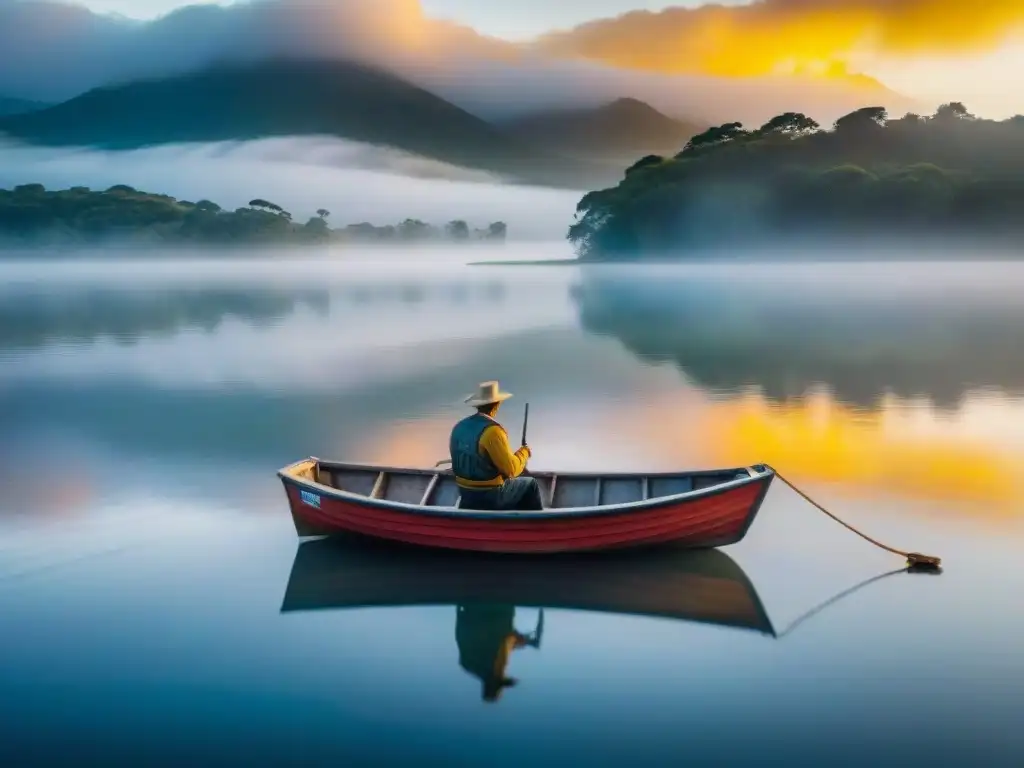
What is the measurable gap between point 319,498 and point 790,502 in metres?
6.89

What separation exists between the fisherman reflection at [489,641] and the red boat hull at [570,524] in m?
0.96

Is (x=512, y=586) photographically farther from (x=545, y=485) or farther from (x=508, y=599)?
(x=545, y=485)

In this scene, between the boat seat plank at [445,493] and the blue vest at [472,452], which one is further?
the boat seat plank at [445,493]

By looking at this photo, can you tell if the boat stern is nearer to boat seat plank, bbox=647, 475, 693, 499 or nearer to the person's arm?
the person's arm

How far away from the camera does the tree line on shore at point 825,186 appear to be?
391ft

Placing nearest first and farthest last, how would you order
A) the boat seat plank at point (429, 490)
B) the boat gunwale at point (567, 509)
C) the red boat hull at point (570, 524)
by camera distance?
the boat gunwale at point (567, 509) < the red boat hull at point (570, 524) < the boat seat plank at point (429, 490)

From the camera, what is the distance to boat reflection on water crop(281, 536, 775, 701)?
946 centimetres

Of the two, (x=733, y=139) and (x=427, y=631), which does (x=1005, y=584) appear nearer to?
(x=427, y=631)

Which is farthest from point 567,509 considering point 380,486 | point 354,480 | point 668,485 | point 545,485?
point 354,480

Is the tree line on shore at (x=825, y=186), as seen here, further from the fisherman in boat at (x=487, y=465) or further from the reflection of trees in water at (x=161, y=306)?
the fisherman in boat at (x=487, y=465)

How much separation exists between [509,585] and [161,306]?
2132 inches

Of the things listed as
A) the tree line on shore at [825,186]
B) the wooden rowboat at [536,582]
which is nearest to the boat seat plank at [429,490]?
the wooden rowboat at [536,582]

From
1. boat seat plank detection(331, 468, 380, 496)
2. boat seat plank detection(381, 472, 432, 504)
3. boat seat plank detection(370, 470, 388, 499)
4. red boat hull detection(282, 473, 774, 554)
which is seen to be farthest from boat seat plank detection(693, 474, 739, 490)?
boat seat plank detection(331, 468, 380, 496)

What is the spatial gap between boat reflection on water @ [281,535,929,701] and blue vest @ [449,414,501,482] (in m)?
1.04
